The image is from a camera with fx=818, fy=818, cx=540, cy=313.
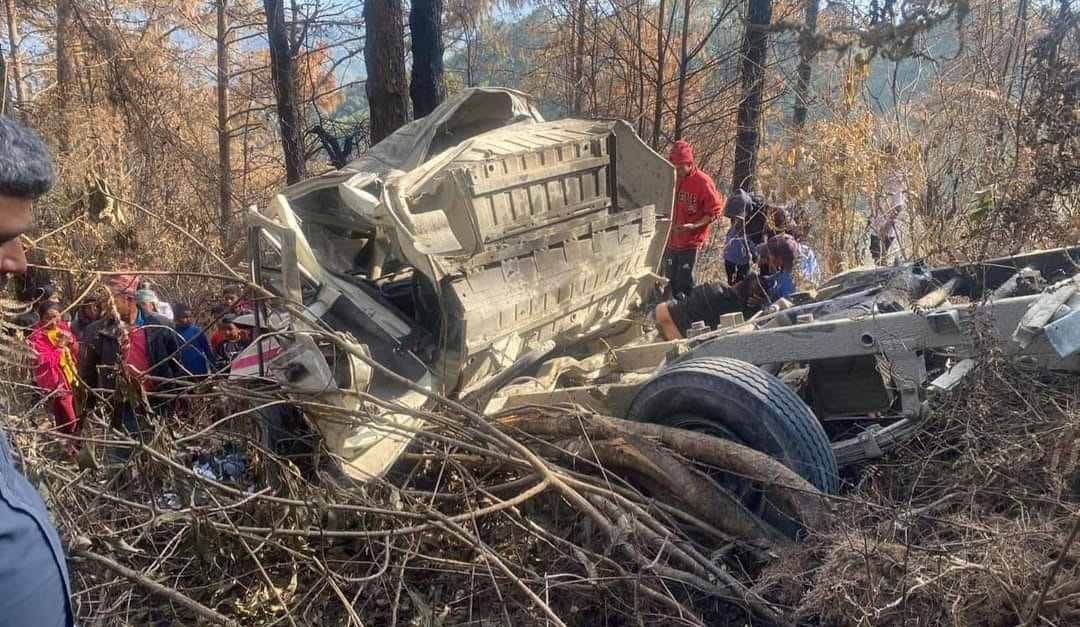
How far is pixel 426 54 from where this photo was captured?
32.4 feet

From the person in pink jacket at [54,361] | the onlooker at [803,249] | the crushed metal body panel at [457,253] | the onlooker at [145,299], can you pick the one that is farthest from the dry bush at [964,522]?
the onlooker at [145,299]

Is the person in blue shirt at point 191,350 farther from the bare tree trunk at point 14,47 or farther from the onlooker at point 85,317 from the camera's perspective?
the bare tree trunk at point 14,47

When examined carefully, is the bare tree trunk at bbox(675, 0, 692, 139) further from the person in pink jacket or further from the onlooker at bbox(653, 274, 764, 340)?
the person in pink jacket

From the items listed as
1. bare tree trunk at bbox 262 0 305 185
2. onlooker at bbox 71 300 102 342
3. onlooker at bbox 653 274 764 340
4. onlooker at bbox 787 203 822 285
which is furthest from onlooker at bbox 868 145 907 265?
bare tree trunk at bbox 262 0 305 185

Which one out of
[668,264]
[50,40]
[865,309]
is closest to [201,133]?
[50,40]

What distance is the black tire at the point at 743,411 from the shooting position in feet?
11.6

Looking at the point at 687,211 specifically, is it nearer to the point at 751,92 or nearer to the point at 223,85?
the point at 751,92

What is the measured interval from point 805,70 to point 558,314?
8.22 metres

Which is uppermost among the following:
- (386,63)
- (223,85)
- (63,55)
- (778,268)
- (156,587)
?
(63,55)

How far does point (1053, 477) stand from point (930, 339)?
79cm

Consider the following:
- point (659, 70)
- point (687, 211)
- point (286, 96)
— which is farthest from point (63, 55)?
point (687, 211)

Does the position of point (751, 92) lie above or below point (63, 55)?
below

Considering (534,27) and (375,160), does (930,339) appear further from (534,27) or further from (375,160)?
(534,27)

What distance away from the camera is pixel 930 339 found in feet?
12.1
